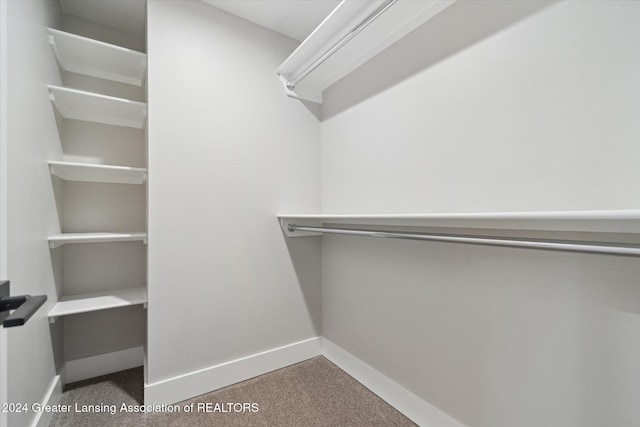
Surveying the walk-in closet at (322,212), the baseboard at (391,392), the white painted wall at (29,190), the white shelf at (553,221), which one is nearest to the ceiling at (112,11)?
the walk-in closet at (322,212)

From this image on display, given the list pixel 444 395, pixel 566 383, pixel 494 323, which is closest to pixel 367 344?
pixel 444 395

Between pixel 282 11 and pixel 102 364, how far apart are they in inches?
102

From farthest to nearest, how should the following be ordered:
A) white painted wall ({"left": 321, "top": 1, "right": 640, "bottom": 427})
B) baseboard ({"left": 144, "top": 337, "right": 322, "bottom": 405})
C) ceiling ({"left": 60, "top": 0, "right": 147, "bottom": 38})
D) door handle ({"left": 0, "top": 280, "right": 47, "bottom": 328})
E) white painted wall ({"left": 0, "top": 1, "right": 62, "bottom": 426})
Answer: ceiling ({"left": 60, "top": 0, "right": 147, "bottom": 38})
baseboard ({"left": 144, "top": 337, "right": 322, "bottom": 405})
white painted wall ({"left": 0, "top": 1, "right": 62, "bottom": 426})
white painted wall ({"left": 321, "top": 1, "right": 640, "bottom": 427})
door handle ({"left": 0, "top": 280, "right": 47, "bottom": 328})

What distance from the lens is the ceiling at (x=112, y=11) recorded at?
155 cm

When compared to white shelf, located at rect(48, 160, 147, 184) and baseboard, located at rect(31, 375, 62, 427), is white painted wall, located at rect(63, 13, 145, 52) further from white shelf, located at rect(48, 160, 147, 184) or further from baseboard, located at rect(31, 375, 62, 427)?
baseboard, located at rect(31, 375, 62, 427)

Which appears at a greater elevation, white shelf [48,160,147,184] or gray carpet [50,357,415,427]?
white shelf [48,160,147,184]

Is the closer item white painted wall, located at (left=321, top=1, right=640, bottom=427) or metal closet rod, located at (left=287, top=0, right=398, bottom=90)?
white painted wall, located at (left=321, top=1, right=640, bottom=427)

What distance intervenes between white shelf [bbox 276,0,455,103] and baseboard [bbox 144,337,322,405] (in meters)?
1.83

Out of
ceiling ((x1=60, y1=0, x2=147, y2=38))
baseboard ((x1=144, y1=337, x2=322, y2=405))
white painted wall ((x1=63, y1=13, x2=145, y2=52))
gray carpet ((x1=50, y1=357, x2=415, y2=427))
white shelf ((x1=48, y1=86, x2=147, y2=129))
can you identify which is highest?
ceiling ((x1=60, y1=0, x2=147, y2=38))

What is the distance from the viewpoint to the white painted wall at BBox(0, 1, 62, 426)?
0.93m

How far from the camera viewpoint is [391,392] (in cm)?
140

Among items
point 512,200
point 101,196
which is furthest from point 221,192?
point 512,200

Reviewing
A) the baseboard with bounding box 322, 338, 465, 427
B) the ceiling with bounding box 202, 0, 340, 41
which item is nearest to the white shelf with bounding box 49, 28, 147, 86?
the ceiling with bounding box 202, 0, 340, 41

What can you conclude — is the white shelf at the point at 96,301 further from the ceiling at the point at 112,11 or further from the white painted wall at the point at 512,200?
the ceiling at the point at 112,11
